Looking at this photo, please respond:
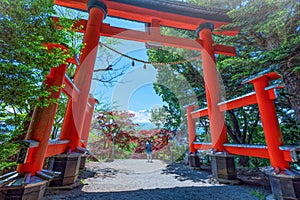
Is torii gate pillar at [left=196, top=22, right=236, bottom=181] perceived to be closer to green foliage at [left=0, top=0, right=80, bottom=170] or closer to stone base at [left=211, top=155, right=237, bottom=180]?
stone base at [left=211, top=155, right=237, bottom=180]

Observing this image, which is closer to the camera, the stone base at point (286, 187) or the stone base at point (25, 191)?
the stone base at point (25, 191)

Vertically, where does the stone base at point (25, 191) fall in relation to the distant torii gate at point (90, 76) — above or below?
below

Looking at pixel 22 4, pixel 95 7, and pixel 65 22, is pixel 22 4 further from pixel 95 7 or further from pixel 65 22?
pixel 95 7

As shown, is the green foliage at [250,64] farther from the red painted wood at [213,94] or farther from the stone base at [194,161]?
the stone base at [194,161]

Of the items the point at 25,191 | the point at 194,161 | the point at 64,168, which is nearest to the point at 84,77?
the point at 64,168

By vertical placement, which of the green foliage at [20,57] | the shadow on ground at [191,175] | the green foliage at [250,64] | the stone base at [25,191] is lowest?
the shadow on ground at [191,175]

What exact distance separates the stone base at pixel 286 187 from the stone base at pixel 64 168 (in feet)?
9.64

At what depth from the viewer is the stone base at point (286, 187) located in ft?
5.49

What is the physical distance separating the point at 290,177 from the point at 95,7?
469 centimetres

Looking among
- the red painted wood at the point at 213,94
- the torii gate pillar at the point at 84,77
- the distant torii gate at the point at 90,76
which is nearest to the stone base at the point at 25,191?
the distant torii gate at the point at 90,76

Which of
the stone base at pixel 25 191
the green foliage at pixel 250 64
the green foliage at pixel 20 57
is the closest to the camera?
the green foliage at pixel 20 57

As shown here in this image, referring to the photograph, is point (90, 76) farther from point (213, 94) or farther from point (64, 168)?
point (213, 94)

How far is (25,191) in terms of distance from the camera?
1.36 meters

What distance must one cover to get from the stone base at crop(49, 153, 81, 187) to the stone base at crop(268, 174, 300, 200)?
2939mm
